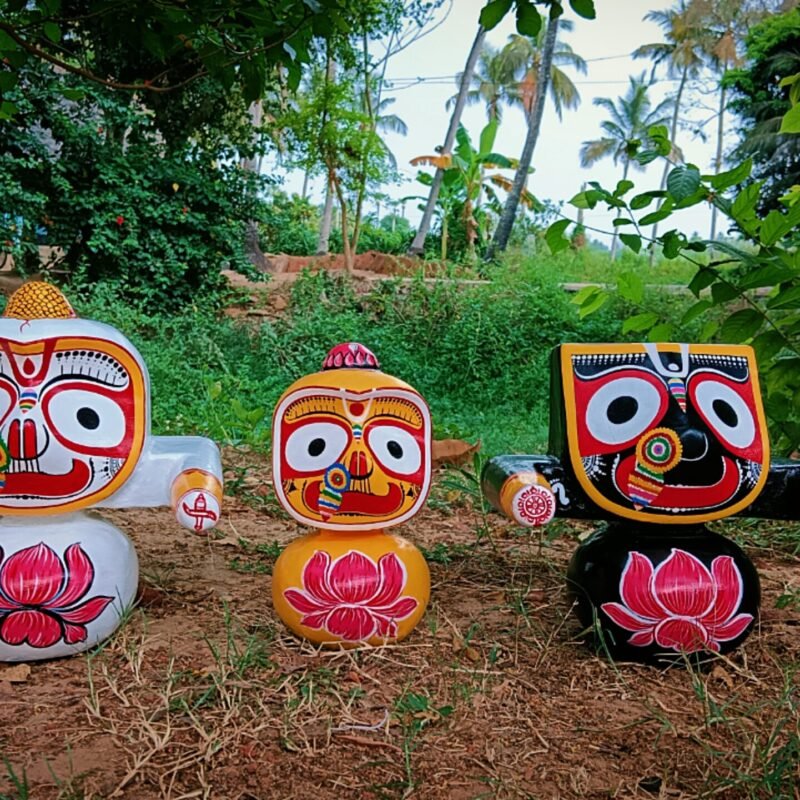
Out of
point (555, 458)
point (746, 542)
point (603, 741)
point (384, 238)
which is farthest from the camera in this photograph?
point (384, 238)

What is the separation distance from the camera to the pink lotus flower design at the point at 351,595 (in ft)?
6.91

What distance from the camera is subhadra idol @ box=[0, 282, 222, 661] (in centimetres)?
202

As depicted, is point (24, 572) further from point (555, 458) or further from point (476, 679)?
point (555, 458)

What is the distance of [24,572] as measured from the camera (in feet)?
6.72

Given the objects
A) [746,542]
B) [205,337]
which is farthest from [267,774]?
[205,337]

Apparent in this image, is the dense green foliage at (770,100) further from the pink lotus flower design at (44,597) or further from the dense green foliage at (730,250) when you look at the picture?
the pink lotus flower design at (44,597)

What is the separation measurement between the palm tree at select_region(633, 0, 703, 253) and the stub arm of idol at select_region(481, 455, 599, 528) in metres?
22.3

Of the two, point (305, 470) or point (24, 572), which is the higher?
point (305, 470)

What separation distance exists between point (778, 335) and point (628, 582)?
0.78 meters

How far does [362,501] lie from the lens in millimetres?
2098

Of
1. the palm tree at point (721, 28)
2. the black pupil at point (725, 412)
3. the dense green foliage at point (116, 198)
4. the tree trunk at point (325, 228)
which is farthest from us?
the palm tree at point (721, 28)

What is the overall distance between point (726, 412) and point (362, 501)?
93 centimetres

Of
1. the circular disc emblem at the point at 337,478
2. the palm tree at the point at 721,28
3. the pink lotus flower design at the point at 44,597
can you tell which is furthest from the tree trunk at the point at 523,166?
the pink lotus flower design at the point at 44,597

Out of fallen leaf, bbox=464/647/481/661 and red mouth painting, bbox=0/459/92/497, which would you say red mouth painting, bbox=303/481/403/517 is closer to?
fallen leaf, bbox=464/647/481/661
